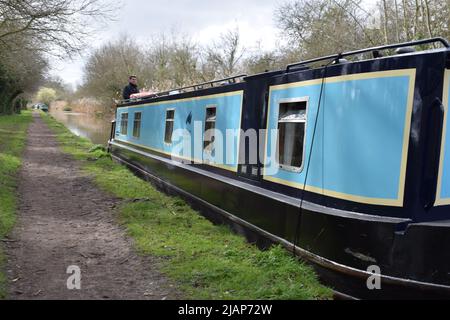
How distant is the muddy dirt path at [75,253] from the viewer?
3922 millimetres

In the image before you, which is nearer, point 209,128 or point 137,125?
point 209,128

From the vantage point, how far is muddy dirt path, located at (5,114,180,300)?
12.9ft

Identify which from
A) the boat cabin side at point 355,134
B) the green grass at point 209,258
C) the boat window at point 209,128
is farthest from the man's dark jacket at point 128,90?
the boat cabin side at point 355,134

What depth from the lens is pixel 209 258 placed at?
4.69 m

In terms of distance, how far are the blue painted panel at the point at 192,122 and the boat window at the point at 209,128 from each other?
0.10 meters

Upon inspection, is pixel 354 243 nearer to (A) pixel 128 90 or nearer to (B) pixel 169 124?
(B) pixel 169 124

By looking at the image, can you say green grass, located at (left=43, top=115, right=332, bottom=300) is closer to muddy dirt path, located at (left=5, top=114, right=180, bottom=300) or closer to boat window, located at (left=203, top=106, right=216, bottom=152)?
muddy dirt path, located at (left=5, top=114, right=180, bottom=300)

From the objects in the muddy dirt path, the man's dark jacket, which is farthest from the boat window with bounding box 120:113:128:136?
the muddy dirt path

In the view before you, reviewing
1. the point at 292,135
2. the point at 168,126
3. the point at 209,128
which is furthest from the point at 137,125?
the point at 292,135

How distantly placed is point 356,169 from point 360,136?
0.95ft

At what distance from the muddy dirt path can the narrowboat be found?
1.41 m

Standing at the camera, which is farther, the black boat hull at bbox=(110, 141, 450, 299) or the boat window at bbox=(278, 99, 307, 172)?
the boat window at bbox=(278, 99, 307, 172)
